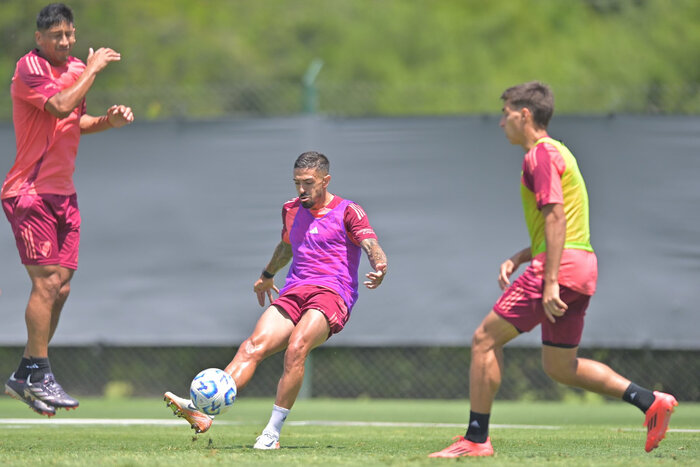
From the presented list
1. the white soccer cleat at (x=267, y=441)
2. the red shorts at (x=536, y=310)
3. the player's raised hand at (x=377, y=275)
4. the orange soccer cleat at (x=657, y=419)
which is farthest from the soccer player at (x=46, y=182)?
the orange soccer cleat at (x=657, y=419)

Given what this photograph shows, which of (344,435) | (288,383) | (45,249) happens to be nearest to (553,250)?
(288,383)

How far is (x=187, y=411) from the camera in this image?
18.7ft

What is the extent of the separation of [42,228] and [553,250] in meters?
3.02

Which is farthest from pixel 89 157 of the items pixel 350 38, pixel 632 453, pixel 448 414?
pixel 350 38

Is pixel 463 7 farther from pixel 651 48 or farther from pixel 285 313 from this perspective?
pixel 285 313

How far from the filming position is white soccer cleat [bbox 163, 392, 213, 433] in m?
5.60

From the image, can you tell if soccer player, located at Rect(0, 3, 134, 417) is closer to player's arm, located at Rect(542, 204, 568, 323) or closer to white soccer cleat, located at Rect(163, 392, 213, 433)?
white soccer cleat, located at Rect(163, 392, 213, 433)

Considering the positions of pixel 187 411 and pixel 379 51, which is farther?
pixel 379 51

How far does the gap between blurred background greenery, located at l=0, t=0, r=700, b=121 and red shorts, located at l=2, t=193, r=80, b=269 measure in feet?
14.8

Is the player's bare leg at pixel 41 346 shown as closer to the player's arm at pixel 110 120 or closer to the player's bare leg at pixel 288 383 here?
the player's arm at pixel 110 120

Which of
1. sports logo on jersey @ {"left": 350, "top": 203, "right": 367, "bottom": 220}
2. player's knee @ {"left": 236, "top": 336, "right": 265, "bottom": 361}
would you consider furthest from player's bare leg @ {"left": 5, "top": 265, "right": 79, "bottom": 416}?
sports logo on jersey @ {"left": 350, "top": 203, "right": 367, "bottom": 220}

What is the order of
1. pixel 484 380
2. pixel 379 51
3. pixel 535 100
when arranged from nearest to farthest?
pixel 484 380, pixel 535 100, pixel 379 51

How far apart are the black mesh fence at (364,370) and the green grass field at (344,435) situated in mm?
180

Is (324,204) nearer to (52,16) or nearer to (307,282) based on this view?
(307,282)
